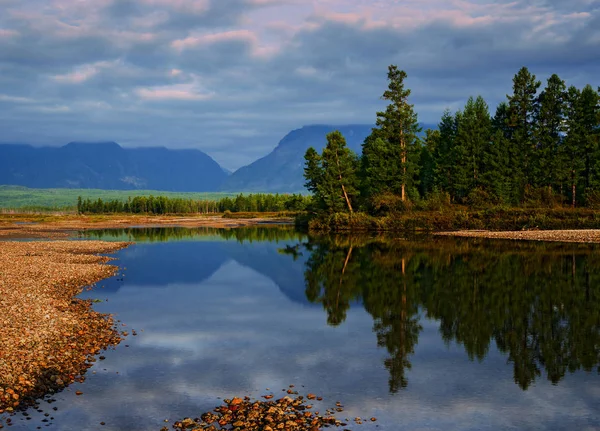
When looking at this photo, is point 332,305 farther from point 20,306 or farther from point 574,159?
point 574,159

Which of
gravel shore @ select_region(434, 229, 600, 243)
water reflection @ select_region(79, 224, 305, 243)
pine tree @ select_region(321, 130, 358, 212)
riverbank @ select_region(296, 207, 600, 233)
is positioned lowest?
water reflection @ select_region(79, 224, 305, 243)

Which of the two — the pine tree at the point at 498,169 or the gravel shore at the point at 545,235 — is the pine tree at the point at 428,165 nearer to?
the pine tree at the point at 498,169

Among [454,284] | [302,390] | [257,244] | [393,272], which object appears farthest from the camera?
[257,244]

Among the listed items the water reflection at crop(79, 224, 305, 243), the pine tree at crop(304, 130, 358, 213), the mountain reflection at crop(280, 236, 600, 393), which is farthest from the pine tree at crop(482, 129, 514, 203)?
the water reflection at crop(79, 224, 305, 243)

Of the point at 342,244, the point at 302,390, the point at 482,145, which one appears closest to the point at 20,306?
the point at 302,390

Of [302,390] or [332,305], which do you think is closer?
[302,390]

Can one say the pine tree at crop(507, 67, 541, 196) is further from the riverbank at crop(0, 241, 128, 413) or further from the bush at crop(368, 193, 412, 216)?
the riverbank at crop(0, 241, 128, 413)

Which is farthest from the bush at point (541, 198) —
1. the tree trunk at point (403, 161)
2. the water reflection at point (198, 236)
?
the water reflection at point (198, 236)

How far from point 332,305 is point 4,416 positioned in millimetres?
22393

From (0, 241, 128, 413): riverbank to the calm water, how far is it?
989mm

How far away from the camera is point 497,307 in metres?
32.9

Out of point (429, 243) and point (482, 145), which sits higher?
point (482, 145)

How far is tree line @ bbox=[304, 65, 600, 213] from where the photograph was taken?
93125 millimetres

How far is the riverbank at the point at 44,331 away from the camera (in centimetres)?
1833
